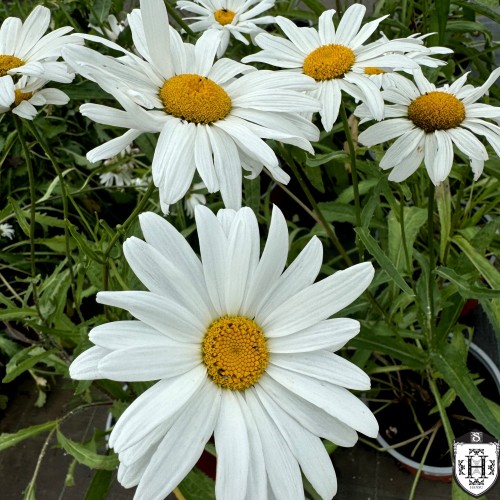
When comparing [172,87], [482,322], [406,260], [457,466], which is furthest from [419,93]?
[482,322]

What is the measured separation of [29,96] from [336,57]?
33 cm

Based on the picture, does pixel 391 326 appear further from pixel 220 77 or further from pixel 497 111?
pixel 220 77

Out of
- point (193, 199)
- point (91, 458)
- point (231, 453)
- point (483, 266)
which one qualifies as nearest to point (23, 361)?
point (91, 458)

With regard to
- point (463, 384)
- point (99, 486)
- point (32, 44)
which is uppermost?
point (32, 44)

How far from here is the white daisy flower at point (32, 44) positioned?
1.81 feet

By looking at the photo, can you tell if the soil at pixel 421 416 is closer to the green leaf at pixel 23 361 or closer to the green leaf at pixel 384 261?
the green leaf at pixel 384 261

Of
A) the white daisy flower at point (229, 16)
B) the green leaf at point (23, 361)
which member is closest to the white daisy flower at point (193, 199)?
the white daisy flower at point (229, 16)

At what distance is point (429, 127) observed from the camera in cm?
62

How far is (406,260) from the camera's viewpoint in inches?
28.9

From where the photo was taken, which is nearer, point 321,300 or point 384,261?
point 321,300

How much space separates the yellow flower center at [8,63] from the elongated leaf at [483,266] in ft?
2.00

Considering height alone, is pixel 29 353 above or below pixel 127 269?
below

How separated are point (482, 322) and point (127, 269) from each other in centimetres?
74

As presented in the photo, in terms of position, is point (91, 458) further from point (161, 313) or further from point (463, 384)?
point (463, 384)
